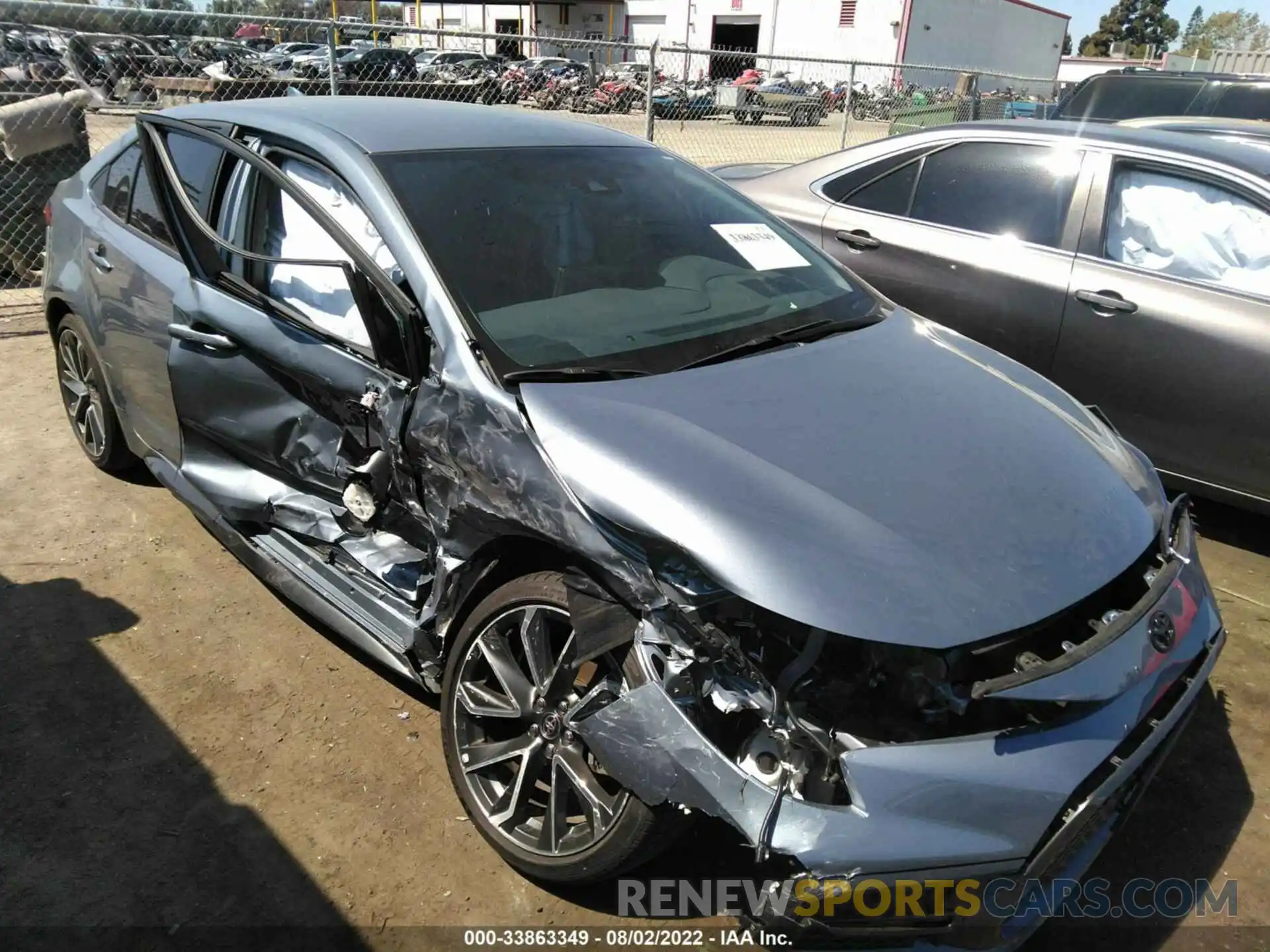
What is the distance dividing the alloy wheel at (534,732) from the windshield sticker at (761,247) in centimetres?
154

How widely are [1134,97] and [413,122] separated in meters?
9.26

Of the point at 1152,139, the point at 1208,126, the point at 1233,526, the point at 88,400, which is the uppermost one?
the point at 1152,139

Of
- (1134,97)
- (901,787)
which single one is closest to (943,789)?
(901,787)

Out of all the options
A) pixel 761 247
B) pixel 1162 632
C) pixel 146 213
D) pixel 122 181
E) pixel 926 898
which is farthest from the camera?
pixel 122 181

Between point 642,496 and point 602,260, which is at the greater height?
point 602,260

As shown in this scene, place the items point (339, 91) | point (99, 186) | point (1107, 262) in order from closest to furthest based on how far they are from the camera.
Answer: point (99, 186)
point (1107, 262)
point (339, 91)

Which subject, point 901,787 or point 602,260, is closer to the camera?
point 901,787

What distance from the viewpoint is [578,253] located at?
2869mm

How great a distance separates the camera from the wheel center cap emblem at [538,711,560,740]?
7.45 feet

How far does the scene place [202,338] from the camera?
10.1ft

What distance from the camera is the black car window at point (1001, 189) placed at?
439 centimetres

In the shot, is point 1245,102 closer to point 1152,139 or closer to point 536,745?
point 1152,139

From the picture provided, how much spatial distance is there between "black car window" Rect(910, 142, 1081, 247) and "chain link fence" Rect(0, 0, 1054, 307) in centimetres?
223

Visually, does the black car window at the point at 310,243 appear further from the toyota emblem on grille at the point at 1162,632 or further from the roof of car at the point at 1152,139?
the roof of car at the point at 1152,139
